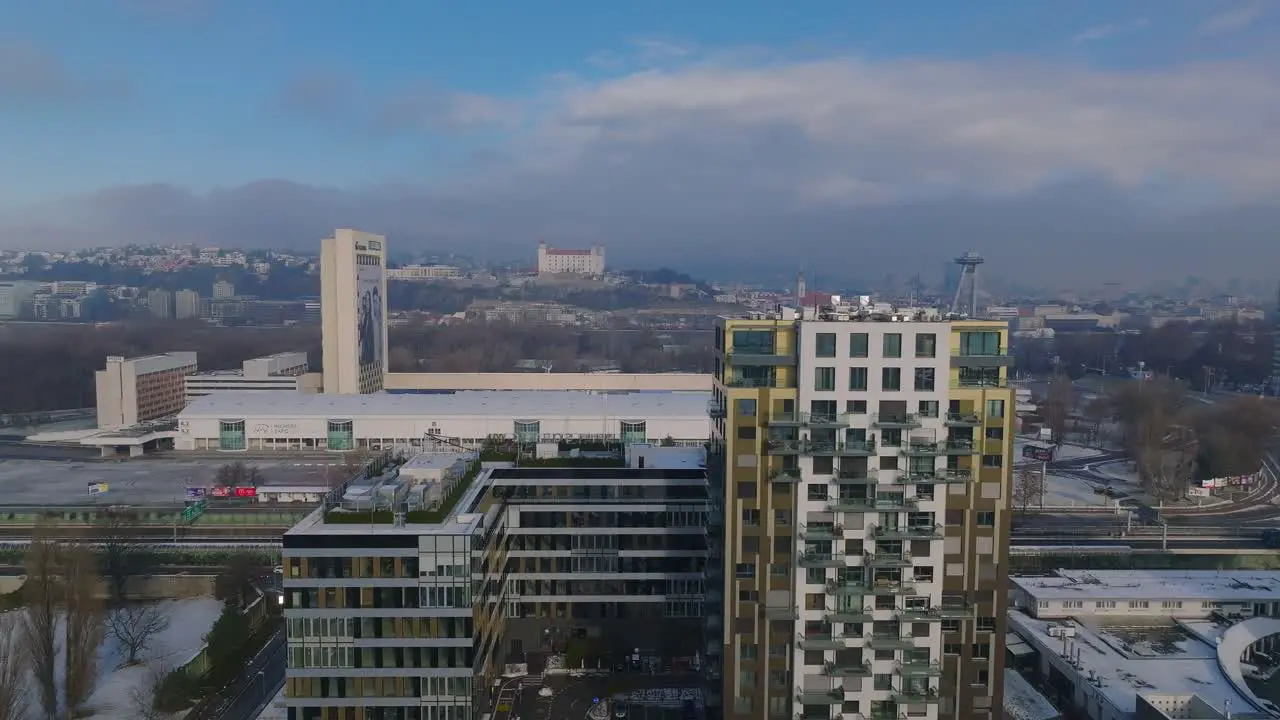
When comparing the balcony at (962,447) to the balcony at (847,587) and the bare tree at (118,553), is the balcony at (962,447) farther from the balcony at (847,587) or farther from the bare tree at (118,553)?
the bare tree at (118,553)

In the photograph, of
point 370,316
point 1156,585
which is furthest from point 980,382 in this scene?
point 370,316

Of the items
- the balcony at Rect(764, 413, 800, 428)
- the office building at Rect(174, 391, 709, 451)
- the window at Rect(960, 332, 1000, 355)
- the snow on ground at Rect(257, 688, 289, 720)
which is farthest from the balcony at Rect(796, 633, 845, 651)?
the office building at Rect(174, 391, 709, 451)

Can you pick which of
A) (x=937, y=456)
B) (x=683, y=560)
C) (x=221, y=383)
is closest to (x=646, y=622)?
(x=683, y=560)

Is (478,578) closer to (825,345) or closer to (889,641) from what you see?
(889,641)

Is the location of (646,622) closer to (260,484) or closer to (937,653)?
(937,653)

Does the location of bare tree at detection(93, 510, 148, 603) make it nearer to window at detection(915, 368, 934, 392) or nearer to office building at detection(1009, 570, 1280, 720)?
window at detection(915, 368, 934, 392)
